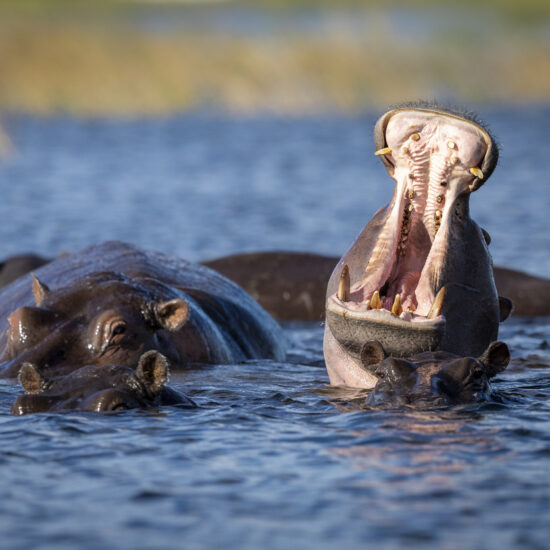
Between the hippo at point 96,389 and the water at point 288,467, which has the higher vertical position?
the hippo at point 96,389

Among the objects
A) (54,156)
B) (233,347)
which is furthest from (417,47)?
(233,347)

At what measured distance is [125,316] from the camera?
23.6 feet

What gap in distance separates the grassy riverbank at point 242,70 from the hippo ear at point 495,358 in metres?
27.5

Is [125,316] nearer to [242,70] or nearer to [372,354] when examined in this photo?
[372,354]

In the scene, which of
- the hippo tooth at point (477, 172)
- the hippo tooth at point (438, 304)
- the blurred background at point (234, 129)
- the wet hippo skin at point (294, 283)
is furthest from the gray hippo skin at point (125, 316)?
the blurred background at point (234, 129)

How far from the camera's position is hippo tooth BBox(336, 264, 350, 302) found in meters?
6.28

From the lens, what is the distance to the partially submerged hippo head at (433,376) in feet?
20.2

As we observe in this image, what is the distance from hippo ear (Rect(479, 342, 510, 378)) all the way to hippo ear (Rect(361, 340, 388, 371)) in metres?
0.49

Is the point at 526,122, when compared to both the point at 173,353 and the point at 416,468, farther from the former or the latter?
the point at 416,468

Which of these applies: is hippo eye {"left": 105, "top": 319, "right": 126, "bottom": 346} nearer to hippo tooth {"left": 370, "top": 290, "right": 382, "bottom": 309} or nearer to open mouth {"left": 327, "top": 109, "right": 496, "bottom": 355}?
open mouth {"left": 327, "top": 109, "right": 496, "bottom": 355}

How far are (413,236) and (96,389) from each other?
1.80m

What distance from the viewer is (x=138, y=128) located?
33.3 metres

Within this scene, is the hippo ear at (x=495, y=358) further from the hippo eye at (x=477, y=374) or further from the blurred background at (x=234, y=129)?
the blurred background at (x=234, y=129)

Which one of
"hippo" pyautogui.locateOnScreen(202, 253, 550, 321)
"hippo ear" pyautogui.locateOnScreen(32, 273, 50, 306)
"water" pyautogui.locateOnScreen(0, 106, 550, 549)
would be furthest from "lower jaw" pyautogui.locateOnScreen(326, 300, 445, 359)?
"hippo" pyautogui.locateOnScreen(202, 253, 550, 321)
